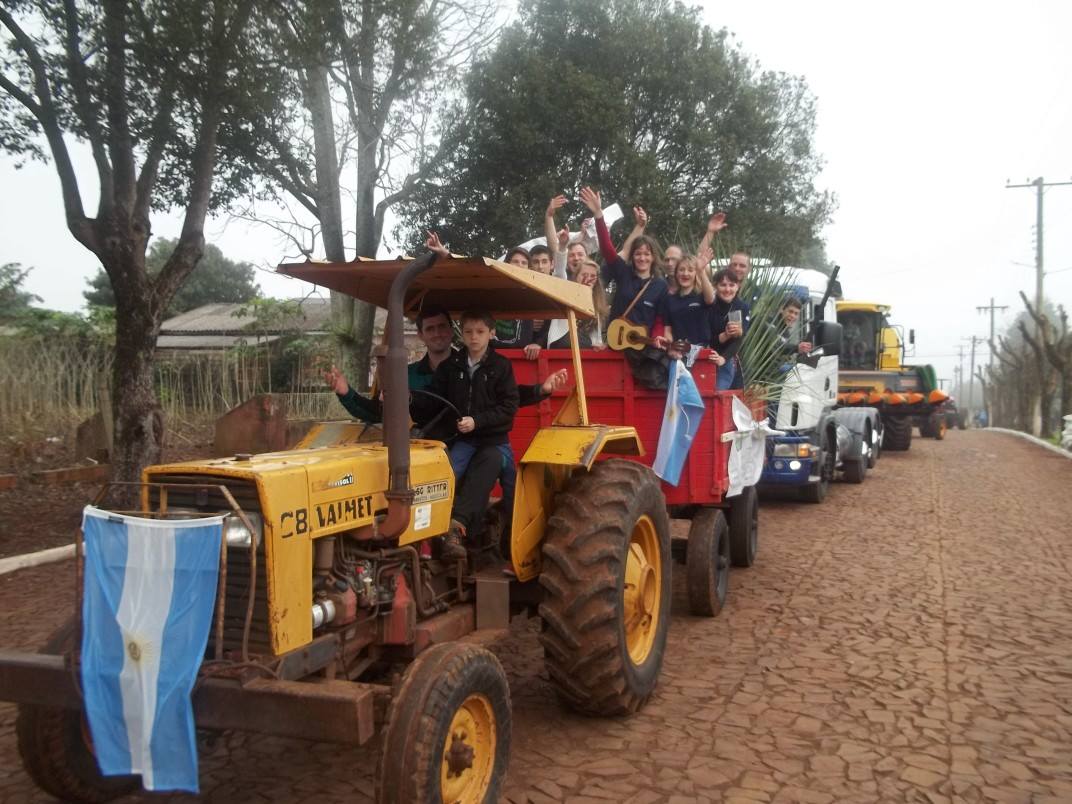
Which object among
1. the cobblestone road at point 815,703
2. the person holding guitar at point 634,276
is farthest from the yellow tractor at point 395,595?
the person holding guitar at point 634,276

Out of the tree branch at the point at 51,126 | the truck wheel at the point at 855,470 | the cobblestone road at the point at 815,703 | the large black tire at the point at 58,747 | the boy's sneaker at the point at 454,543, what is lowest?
the cobblestone road at the point at 815,703

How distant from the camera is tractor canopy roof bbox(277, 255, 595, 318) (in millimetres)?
3816

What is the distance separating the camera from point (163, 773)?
2773mm

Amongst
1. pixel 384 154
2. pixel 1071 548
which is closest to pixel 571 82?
pixel 384 154

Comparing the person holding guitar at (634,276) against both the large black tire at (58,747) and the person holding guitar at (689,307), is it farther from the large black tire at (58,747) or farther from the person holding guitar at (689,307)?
the large black tire at (58,747)

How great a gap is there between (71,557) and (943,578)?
6.76m

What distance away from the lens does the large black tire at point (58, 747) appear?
318cm

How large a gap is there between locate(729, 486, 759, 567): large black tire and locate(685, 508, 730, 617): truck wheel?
869mm

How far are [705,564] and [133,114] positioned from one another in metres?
5.97

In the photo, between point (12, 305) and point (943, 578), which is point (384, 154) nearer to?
point (943, 578)

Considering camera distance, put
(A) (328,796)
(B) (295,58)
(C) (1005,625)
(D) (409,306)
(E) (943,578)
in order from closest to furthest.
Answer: (A) (328,796)
(D) (409,306)
(C) (1005,625)
(E) (943,578)
(B) (295,58)

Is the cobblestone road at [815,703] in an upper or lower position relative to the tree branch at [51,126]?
lower

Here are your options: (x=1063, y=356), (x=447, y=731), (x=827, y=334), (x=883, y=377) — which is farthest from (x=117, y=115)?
(x=1063, y=356)

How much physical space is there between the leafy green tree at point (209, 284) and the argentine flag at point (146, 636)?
35.7m
